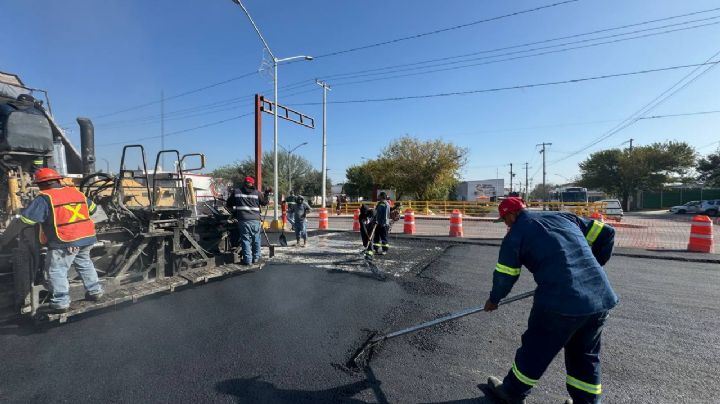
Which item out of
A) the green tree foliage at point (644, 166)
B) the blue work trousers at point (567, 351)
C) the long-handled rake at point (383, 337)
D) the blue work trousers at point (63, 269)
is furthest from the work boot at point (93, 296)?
the green tree foliage at point (644, 166)

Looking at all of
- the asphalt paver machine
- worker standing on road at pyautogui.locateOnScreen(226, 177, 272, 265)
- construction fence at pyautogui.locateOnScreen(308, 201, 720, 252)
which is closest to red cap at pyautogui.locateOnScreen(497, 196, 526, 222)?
the asphalt paver machine

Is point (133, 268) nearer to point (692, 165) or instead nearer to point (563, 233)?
point (563, 233)

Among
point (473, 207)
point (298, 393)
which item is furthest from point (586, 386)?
point (473, 207)

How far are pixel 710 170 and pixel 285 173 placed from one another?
164 feet

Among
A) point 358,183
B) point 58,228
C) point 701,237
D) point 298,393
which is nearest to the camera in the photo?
point 298,393

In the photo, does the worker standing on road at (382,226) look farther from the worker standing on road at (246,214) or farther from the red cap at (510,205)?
the red cap at (510,205)

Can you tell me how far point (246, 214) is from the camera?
21.1ft

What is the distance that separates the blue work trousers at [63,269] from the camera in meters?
3.75

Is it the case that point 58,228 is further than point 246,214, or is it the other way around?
point 246,214

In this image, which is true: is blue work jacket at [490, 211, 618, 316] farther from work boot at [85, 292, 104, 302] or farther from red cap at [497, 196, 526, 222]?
work boot at [85, 292, 104, 302]

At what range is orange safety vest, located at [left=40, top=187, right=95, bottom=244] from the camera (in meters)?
3.78

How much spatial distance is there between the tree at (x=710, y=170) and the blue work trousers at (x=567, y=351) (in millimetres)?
51471

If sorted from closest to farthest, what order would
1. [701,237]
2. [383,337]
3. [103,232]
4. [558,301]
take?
[558,301] → [383,337] → [103,232] → [701,237]

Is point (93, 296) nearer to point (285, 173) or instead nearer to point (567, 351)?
point (567, 351)
